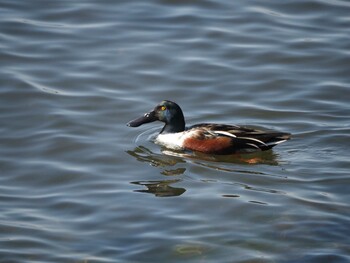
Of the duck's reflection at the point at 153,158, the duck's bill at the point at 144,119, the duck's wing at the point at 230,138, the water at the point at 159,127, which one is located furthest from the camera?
the duck's bill at the point at 144,119

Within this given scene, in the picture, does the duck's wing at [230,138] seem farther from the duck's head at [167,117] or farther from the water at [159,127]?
the duck's head at [167,117]

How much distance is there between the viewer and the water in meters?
9.17

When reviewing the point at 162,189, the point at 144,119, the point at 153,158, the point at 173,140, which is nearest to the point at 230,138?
the point at 173,140

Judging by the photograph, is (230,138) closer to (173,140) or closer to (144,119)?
(173,140)

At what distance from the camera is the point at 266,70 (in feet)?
46.9

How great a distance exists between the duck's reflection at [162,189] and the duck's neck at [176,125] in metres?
1.73

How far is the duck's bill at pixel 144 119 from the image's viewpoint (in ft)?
40.6

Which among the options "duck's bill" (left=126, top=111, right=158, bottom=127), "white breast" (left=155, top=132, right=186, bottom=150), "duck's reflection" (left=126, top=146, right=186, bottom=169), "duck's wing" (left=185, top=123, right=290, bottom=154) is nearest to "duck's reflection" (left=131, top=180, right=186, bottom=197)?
"duck's reflection" (left=126, top=146, right=186, bottom=169)

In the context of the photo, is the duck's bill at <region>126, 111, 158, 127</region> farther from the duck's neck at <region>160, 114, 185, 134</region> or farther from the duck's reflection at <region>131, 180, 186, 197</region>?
the duck's reflection at <region>131, 180, 186, 197</region>

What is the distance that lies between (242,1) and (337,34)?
211 centimetres

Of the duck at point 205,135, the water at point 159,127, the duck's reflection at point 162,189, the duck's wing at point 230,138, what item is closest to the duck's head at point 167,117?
the duck at point 205,135

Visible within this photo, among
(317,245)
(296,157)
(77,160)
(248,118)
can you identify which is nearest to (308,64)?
(248,118)

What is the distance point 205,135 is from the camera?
12.0m

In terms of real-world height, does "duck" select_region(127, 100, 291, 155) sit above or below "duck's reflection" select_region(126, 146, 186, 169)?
above
